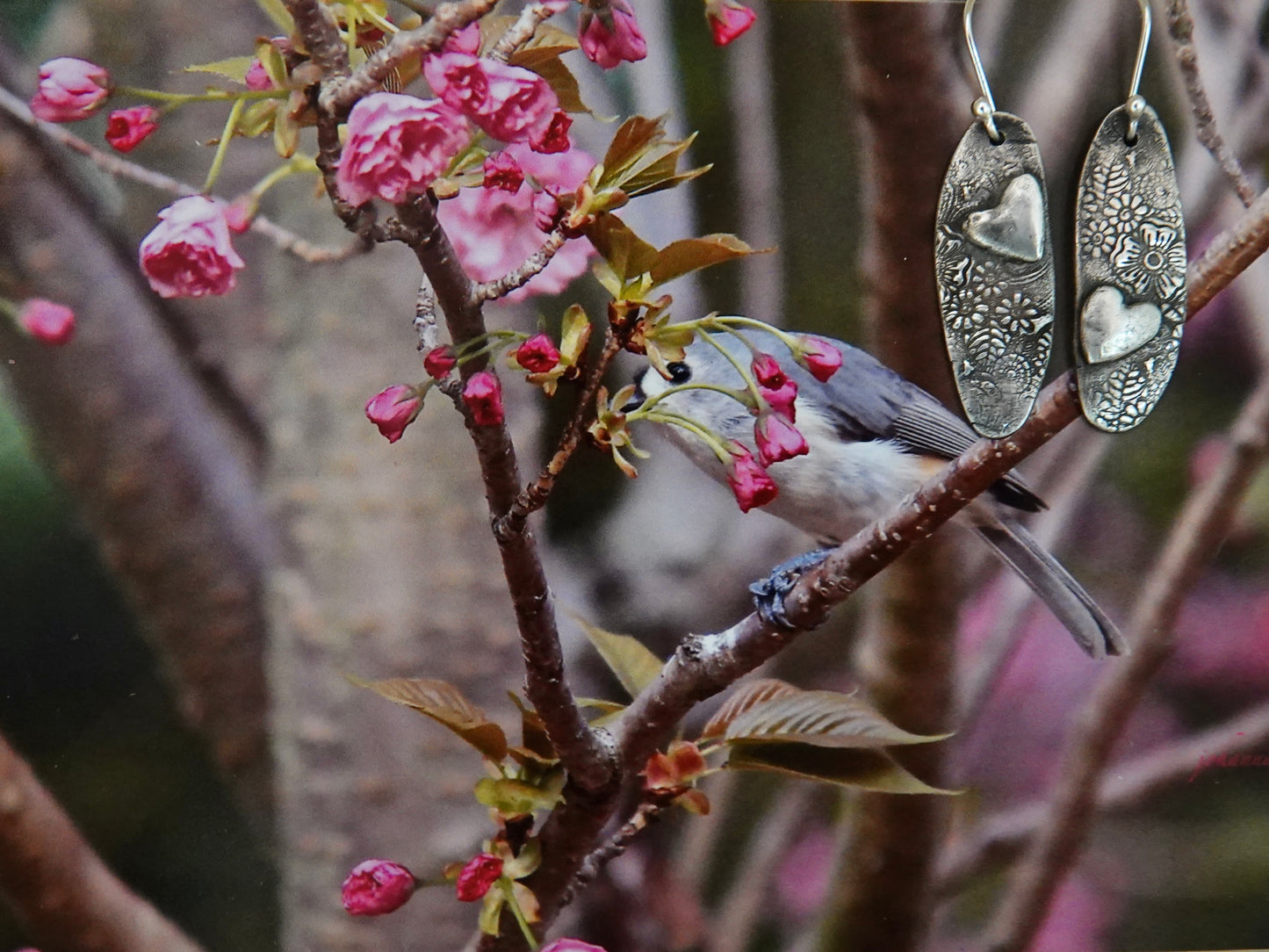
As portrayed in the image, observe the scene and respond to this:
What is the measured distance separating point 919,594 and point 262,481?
51 centimetres

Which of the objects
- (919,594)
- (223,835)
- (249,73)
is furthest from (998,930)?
(249,73)

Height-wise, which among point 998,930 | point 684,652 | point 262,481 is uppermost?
point 262,481

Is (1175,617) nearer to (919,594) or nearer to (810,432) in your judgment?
(919,594)

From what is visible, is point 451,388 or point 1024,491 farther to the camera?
point 1024,491

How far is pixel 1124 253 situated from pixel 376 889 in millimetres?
686

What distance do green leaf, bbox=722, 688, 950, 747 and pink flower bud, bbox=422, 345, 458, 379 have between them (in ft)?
0.98

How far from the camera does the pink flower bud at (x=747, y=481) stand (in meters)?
0.60

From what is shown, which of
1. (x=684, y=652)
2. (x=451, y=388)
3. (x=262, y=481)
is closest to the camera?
(x=451, y=388)

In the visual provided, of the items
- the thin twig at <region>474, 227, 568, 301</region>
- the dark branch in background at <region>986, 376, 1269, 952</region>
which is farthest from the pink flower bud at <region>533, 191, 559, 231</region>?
the dark branch in background at <region>986, 376, 1269, 952</region>

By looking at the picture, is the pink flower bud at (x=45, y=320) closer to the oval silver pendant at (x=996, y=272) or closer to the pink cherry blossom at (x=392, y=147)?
the pink cherry blossom at (x=392, y=147)

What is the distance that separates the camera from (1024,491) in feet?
2.69

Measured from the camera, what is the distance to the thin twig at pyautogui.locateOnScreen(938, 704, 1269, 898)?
86cm

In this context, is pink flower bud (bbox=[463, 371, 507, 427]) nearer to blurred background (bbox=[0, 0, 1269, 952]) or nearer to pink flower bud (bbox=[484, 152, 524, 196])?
pink flower bud (bbox=[484, 152, 524, 196])

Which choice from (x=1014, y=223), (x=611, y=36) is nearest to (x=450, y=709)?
(x=611, y=36)
